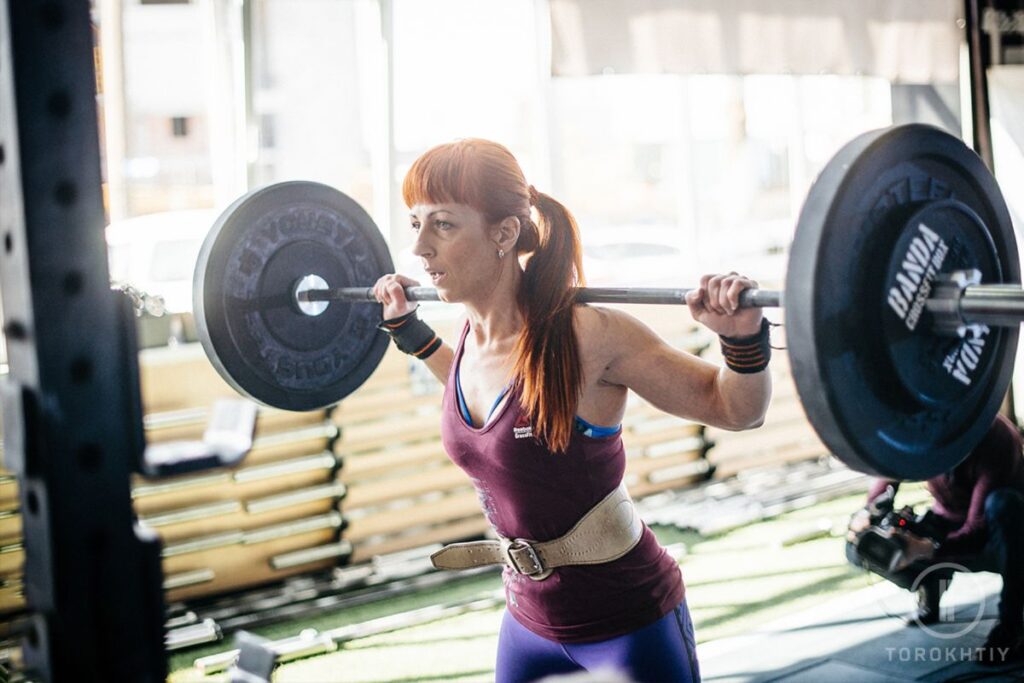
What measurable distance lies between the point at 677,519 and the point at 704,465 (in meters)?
0.73

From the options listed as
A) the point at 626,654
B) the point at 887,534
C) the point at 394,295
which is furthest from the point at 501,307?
the point at 887,534

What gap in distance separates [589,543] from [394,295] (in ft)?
2.47

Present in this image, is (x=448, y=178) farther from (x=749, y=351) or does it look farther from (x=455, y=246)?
(x=749, y=351)

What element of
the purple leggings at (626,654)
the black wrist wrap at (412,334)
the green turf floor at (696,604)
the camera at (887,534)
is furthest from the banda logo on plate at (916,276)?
the green turf floor at (696,604)

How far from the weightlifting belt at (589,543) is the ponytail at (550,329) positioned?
0.44 feet

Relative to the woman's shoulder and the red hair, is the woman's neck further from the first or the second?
the woman's shoulder

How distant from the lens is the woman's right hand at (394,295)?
2.18 m

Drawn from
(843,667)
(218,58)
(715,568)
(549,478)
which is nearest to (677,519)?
(715,568)

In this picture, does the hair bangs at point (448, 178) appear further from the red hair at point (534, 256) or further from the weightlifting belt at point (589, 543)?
the weightlifting belt at point (589, 543)

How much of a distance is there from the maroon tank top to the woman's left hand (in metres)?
0.33

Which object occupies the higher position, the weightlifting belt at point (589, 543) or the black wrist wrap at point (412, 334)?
the black wrist wrap at point (412, 334)

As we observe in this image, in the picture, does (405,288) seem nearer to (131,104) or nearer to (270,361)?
(270,361)

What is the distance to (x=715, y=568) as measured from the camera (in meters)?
4.32

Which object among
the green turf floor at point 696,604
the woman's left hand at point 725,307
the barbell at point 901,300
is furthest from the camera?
the green turf floor at point 696,604
